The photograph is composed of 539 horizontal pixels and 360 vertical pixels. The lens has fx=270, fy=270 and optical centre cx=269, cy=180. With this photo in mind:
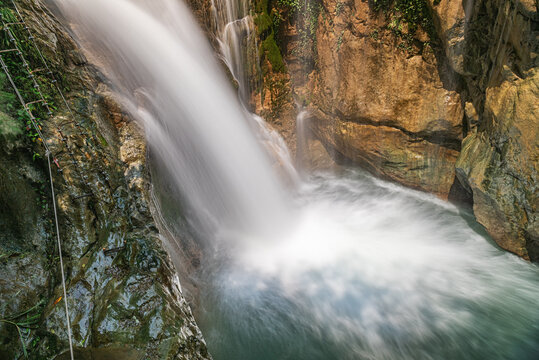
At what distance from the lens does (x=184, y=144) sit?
5.38 metres

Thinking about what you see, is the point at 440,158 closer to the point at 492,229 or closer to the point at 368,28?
the point at 492,229

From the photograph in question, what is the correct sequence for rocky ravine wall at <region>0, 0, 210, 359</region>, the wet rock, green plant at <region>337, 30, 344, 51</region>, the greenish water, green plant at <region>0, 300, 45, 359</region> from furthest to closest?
1. green plant at <region>337, 30, 344, 51</region>
2. the wet rock
3. the greenish water
4. rocky ravine wall at <region>0, 0, 210, 359</region>
5. green plant at <region>0, 300, 45, 359</region>

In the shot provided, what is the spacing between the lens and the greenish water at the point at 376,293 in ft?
12.5

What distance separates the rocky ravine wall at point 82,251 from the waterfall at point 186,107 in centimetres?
102

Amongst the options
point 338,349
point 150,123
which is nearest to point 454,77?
point 338,349

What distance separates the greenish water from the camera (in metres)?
3.80

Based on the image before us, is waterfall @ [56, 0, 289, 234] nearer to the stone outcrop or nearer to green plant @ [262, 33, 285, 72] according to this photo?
green plant @ [262, 33, 285, 72]

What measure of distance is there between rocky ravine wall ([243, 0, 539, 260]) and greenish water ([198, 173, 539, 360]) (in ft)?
2.44

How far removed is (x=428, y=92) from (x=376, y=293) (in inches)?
163

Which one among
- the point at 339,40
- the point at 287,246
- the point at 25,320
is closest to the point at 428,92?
the point at 339,40

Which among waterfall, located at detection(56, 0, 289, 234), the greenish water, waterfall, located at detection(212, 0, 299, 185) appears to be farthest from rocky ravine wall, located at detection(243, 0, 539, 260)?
waterfall, located at detection(56, 0, 289, 234)

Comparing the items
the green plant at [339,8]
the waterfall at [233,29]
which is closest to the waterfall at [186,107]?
the waterfall at [233,29]

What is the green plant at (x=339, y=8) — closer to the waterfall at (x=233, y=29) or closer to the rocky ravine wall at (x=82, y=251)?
the waterfall at (x=233, y=29)

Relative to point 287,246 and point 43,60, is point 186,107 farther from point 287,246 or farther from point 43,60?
point 287,246
